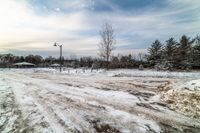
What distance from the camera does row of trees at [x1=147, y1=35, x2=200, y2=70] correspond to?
4166 cm

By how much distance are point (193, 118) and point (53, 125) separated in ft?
15.5

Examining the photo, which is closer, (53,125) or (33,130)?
(33,130)

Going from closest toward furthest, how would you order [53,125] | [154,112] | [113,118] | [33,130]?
[33,130]
[53,125]
[113,118]
[154,112]

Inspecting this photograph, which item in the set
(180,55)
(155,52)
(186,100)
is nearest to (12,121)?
(186,100)

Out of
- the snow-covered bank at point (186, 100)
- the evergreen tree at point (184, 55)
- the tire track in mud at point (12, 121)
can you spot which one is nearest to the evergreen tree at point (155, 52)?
the evergreen tree at point (184, 55)

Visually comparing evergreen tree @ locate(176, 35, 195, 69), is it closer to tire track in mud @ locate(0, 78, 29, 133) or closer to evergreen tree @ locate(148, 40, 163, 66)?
evergreen tree @ locate(148, 40, 163, 66)

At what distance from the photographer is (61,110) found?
6719mm

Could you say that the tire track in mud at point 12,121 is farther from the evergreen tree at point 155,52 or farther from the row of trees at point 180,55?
the evergreen tree at point 155,52

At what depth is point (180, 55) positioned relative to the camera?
141ft

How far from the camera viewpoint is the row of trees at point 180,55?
41.7 m

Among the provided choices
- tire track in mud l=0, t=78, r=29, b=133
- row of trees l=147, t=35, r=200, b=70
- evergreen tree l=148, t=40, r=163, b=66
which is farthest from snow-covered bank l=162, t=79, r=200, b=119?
evergreen tree l=148, t=40, r=163, b=66

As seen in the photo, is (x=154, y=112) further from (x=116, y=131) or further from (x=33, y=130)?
(x=33, y=130)

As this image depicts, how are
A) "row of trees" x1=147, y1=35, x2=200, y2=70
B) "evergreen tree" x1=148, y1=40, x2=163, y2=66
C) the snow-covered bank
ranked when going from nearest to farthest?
the snow-covered bank < "row of trees" x1=147, y1=35, x2=200, y2=70 < "evergreen tree" x1=148, y1=40, x2=163, y2=66

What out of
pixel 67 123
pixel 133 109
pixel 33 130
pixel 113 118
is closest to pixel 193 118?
pixel 133 109
